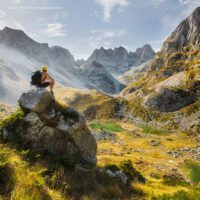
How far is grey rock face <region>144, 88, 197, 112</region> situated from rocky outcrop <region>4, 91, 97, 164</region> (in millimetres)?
126599

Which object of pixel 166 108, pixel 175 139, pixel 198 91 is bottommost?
pixel 175 139

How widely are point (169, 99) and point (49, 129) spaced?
13576 centimetres

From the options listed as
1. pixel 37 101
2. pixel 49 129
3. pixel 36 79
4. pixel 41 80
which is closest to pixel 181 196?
pixel 49 129

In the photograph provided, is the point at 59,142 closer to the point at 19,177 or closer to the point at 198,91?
the point at 19,177

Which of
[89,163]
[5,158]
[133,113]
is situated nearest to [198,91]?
[133,113]

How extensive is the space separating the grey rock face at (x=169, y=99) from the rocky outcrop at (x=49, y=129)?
415 feet

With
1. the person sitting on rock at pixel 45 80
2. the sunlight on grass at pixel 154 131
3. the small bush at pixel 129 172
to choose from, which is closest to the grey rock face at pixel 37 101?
the person sitting on rock at pixel 45 80

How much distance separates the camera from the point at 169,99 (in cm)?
14750

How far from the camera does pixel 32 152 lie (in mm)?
17469

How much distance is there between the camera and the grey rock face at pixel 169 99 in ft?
469

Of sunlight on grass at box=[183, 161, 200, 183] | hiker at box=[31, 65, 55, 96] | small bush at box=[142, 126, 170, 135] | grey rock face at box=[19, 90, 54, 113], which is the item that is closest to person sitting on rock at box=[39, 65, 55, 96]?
hiker at box=[31, 65, 55, 96]

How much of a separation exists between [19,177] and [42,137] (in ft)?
27.0

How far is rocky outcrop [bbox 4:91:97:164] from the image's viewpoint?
18.4m

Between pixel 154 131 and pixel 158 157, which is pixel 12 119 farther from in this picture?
pixel 154 131
